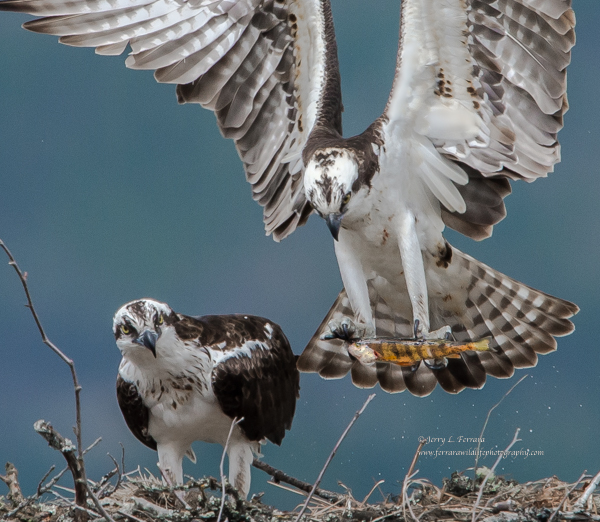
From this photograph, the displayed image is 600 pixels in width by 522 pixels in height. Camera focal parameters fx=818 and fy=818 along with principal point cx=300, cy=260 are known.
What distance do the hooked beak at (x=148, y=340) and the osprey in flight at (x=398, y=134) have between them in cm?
97

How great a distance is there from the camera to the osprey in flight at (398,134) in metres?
4.54

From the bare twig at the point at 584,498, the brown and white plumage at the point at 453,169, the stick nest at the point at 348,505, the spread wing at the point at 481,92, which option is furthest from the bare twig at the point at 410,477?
the spread wing at the point at 481,92

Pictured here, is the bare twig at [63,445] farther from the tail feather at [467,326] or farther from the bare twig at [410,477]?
the tail feather at [467,326]

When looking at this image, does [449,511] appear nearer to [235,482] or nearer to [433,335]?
[433,335]

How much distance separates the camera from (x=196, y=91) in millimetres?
5461

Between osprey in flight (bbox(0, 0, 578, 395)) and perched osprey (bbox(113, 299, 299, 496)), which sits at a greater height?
osprey in flight (bbox(0, 0, 578, 395))

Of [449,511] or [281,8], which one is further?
[281,8]

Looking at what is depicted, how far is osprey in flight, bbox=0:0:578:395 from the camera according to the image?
179 inches

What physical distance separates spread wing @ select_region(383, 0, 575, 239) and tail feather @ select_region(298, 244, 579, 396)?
403 mm

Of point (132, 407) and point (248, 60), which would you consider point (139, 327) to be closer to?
point (132, 407)

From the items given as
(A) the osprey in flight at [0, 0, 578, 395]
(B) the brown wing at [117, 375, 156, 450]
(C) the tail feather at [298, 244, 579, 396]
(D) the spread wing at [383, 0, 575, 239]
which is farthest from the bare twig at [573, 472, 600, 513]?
(B) the brown wing at [117, 375, 156, 450]

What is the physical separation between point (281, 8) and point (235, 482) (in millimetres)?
2990

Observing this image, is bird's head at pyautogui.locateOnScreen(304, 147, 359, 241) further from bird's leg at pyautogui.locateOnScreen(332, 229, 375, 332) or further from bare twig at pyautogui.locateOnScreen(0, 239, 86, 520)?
bare twig at pyautogui.locateOnScreen(0, 239, 86, 520)

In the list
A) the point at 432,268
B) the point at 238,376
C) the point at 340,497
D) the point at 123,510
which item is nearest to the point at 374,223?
the point at 432,268
